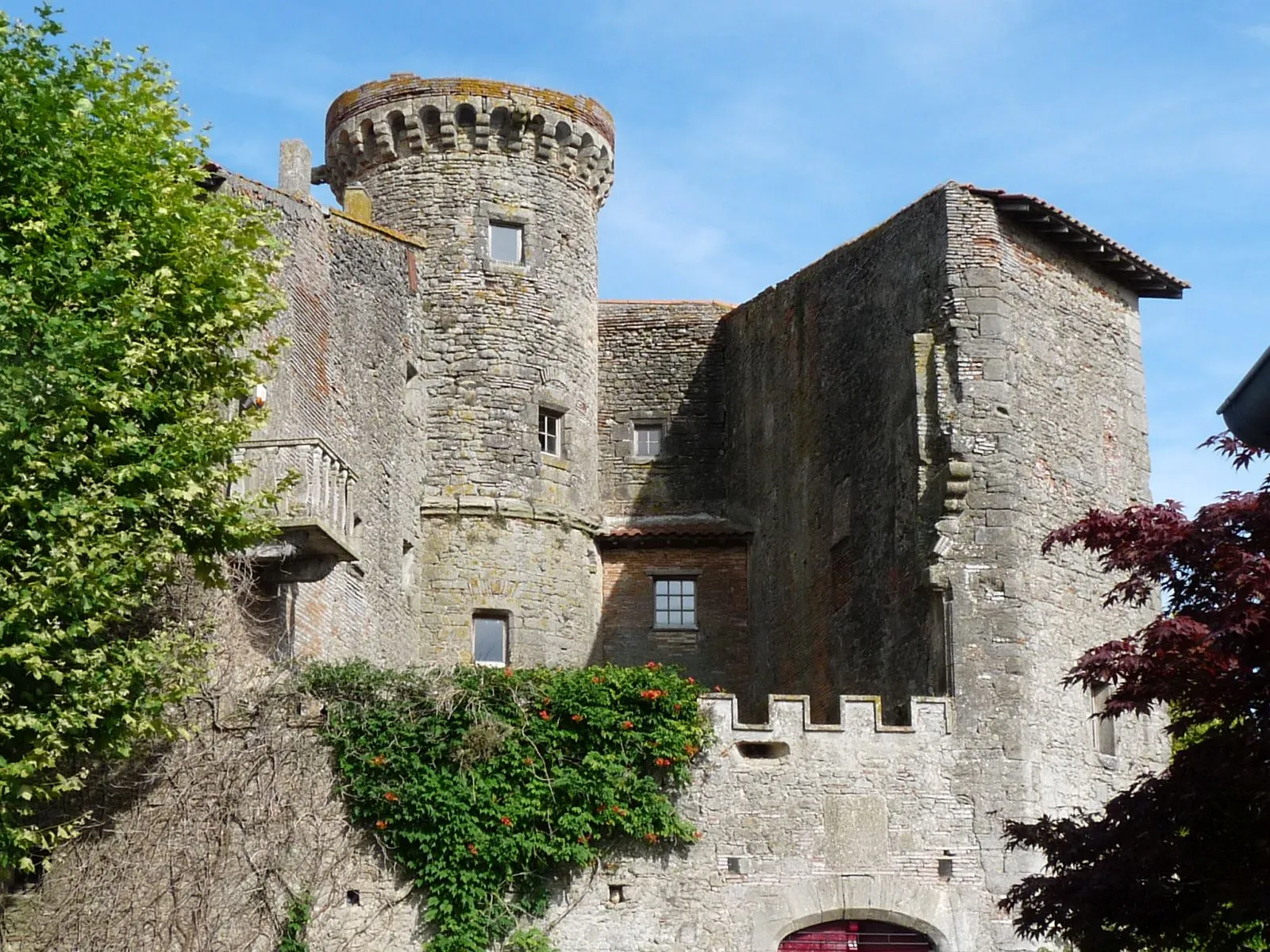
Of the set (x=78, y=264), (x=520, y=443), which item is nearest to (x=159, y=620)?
(x=78, y=264)

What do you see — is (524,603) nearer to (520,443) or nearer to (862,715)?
(520,443)

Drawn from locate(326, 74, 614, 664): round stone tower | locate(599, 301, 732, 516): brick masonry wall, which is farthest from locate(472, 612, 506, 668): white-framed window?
locate(599, 301, 732, 516): brick masonry wall

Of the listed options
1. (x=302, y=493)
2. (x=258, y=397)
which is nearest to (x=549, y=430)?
(x=258, y=397)

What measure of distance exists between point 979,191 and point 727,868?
9371 millimetres

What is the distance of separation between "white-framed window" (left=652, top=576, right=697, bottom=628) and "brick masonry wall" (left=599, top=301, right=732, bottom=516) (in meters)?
1.26

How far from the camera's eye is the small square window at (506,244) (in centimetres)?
2956

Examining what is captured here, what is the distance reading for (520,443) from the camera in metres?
28.8

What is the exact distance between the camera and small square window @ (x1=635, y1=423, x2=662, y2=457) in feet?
103

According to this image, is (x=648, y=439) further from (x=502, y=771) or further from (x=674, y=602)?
(x=502, y=771)

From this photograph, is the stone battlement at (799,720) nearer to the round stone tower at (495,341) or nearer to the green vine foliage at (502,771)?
the green vine foliage at (502,771)

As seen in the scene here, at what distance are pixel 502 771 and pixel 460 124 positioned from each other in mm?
11624

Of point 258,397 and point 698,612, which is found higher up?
point 258,397

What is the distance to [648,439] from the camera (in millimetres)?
31547

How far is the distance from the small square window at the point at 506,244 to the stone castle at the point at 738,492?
4cm
